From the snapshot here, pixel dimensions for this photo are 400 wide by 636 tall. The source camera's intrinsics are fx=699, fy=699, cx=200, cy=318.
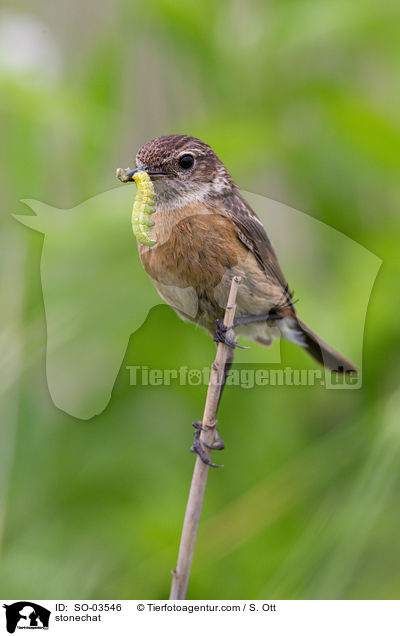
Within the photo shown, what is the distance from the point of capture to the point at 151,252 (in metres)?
1.81

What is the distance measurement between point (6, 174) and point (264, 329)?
994 mm

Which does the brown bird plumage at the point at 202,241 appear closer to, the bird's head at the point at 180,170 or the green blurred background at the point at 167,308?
the bird's head at the point at 180,170

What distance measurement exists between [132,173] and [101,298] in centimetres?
69

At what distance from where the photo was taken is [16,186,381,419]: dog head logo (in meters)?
2.11

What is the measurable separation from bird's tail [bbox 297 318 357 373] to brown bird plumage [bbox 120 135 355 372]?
0.80 feet

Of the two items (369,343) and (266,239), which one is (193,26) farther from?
(369,343)

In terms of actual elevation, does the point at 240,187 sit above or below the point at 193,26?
below

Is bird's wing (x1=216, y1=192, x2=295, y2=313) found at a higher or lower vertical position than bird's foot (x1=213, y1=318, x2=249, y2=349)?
higher

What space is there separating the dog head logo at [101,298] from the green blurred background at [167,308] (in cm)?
7

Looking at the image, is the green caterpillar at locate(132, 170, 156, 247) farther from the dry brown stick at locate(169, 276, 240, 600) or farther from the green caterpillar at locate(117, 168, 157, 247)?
the dry brown stick at locate(169, 276, 240, 600)

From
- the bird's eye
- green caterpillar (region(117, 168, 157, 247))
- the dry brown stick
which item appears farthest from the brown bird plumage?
the dry brown stick
